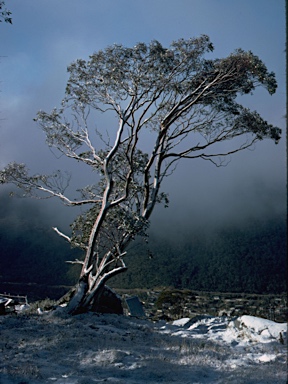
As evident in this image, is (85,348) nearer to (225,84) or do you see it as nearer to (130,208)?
(130,208)

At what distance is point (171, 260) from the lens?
7919cm

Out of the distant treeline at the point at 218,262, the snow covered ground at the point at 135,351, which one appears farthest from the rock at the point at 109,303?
the distant treeline at the point at 218,262

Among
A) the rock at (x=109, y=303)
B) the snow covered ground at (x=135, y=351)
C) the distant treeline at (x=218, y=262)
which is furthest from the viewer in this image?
the distant treeline at (x=218, y=262)

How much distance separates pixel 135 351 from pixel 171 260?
7147cm

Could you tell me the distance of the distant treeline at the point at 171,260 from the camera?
61688 millimetres

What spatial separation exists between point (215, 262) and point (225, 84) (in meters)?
71.3

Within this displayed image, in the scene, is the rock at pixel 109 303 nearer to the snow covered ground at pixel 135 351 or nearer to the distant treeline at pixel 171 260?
the snow covered ground at pixel 135 351

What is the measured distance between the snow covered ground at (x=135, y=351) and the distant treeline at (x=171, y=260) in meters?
42.1

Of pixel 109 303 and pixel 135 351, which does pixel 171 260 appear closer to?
pixel 109 303

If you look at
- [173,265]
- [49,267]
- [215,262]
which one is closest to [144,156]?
[49,267]

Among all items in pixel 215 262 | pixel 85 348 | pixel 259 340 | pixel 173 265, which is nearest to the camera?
pixel 85 348

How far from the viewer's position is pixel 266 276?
251ft

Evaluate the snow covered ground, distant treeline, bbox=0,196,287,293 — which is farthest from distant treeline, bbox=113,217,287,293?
the snow covered ground

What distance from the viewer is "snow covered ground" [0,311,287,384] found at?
6871 millimetres
